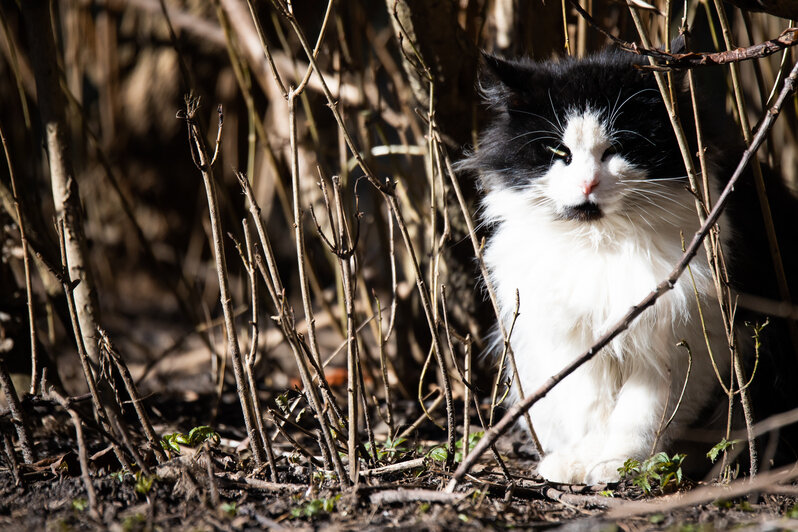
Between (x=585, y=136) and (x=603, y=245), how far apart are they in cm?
30

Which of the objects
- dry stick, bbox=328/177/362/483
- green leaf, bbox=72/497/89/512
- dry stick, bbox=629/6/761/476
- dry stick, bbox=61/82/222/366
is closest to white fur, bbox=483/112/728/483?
Result: dry stick, bbox=629/6/761/476

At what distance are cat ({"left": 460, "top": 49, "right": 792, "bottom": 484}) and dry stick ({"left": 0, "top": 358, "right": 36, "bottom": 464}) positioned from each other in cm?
131

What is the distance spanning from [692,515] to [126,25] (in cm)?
384

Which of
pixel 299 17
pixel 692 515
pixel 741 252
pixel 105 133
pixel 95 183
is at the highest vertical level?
pixel 299 17

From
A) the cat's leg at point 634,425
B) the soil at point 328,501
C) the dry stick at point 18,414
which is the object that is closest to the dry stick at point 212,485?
the soil at point 328,501

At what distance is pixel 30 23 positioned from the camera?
6.72 ft

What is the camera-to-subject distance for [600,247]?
1.92m

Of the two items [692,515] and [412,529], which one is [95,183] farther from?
[692,515]

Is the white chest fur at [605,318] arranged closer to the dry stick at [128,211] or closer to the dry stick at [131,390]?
the dry stick at [131,390]

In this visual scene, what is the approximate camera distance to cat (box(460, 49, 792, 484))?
6.01 ft

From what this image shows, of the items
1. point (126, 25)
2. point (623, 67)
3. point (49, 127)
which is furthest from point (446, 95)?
point (126, 25)

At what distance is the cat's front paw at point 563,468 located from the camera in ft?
6.33

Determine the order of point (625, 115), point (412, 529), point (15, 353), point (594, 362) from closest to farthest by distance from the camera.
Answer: point (412, 529) < point (625, 115) < point (594, 362) < point (15, 353)

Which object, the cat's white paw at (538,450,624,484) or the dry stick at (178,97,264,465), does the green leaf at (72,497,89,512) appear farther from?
the cat's white paw at (538,450,624,484)
